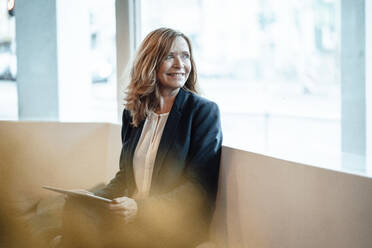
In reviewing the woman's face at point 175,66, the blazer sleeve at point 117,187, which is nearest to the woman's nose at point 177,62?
the woman's face at point 175,66

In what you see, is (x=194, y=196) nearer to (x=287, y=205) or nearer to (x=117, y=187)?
(x=287, y=205)

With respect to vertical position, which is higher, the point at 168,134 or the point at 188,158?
the point at 168,134

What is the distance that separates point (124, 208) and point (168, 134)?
1.24ft

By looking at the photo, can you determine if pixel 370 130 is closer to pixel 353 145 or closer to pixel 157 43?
pixel 353 145

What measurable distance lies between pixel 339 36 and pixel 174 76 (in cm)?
88

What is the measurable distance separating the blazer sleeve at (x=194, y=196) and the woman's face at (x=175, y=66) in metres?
0.26

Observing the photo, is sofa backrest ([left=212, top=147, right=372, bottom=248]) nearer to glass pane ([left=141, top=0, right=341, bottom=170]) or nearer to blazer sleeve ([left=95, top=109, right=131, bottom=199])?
glass pane ([left=141, top=0, right=341, bottom=170])

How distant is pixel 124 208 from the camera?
1.68 m

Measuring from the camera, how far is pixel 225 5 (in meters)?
3.30

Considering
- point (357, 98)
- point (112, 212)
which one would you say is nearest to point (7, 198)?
point (112, 212)

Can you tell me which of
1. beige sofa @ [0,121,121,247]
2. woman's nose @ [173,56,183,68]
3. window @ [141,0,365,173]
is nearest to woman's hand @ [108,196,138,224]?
window @ [141,0,365,173]

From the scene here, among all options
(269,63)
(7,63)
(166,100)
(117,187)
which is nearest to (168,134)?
(166,100)

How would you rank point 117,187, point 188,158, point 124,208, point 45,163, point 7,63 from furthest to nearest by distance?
point 7,63
point 45,163
point 117,187
point 188,158
point 124,208

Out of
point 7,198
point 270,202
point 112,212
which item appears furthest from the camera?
point 7,198
